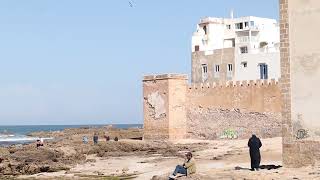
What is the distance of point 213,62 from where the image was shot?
5875 centimetres

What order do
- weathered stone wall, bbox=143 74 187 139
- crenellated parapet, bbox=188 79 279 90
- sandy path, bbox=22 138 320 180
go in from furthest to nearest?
1. weathered stone wall, bbox=143 74 187 139
2. crenellated parapet, bbox=188 79 279 90
3. sandy path, bbox=22 138 320 180

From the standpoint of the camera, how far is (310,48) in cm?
1731

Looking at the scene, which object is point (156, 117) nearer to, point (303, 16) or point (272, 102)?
point (272, 102)

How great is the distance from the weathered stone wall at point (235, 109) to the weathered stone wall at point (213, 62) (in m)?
20.6

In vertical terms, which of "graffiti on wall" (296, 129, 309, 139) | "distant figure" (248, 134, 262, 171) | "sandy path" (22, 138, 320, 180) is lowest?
"sandy path" (22, 138, 320, 180)

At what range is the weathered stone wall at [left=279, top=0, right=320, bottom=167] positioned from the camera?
17156 millimetres

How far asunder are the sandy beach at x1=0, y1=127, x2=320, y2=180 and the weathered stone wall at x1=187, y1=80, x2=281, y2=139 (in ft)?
4.30

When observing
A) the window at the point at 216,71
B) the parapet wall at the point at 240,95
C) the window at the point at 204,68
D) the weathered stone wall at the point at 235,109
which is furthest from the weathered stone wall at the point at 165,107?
the window at the point at 204,68

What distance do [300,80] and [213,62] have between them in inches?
1625

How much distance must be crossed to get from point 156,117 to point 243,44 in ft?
89.9

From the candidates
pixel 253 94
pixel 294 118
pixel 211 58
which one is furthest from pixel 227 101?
pixel 211 58

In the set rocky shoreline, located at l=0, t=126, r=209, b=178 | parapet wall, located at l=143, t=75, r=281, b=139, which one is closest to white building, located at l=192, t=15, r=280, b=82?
parapet wall, located at l=143, t=75, r=281, b=139

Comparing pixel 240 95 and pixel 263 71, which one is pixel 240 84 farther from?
pixel 263 71

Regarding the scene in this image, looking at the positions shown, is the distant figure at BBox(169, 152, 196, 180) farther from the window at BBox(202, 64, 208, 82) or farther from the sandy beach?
the window at BBox(202, 64, 208, 82)
